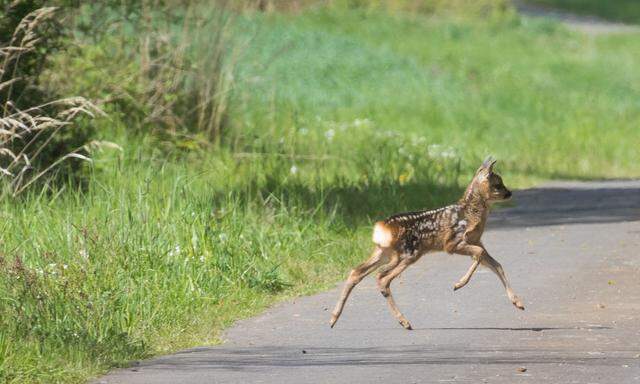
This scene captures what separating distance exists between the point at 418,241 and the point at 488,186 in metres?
0.71

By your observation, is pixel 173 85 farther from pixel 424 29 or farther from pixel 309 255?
pixel 424 29

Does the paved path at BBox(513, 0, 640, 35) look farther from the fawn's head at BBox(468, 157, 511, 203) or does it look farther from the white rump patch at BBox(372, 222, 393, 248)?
the white rump patch at BBox(372, 222, 393, 248)

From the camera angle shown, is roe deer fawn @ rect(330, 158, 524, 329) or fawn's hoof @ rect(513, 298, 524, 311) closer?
roe deer fawn @ rect(330, 158, 524, 329)

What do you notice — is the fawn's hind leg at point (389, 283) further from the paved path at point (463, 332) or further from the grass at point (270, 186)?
the grass at point (270, 186)

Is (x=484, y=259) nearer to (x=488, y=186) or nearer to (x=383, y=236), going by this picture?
(x=488, y=186)

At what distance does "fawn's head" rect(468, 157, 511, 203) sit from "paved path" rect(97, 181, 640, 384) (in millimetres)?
746

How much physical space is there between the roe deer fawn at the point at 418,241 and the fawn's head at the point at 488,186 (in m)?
0.10

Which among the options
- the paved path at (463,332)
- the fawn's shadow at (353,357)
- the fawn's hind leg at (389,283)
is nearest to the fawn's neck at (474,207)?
the fawn's hind leg at (389,283)

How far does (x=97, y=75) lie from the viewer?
714 inches

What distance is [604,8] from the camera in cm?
5784

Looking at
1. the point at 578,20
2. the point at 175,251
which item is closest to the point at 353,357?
the point at 175,251

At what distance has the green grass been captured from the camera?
55.5m

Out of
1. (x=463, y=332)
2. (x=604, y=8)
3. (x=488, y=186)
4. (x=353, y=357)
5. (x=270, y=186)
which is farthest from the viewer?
(x=604, y=8)

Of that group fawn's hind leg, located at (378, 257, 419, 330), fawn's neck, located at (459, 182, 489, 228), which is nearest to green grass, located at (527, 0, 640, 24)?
fawn's neck, located at (459, 182, 489, 228)
